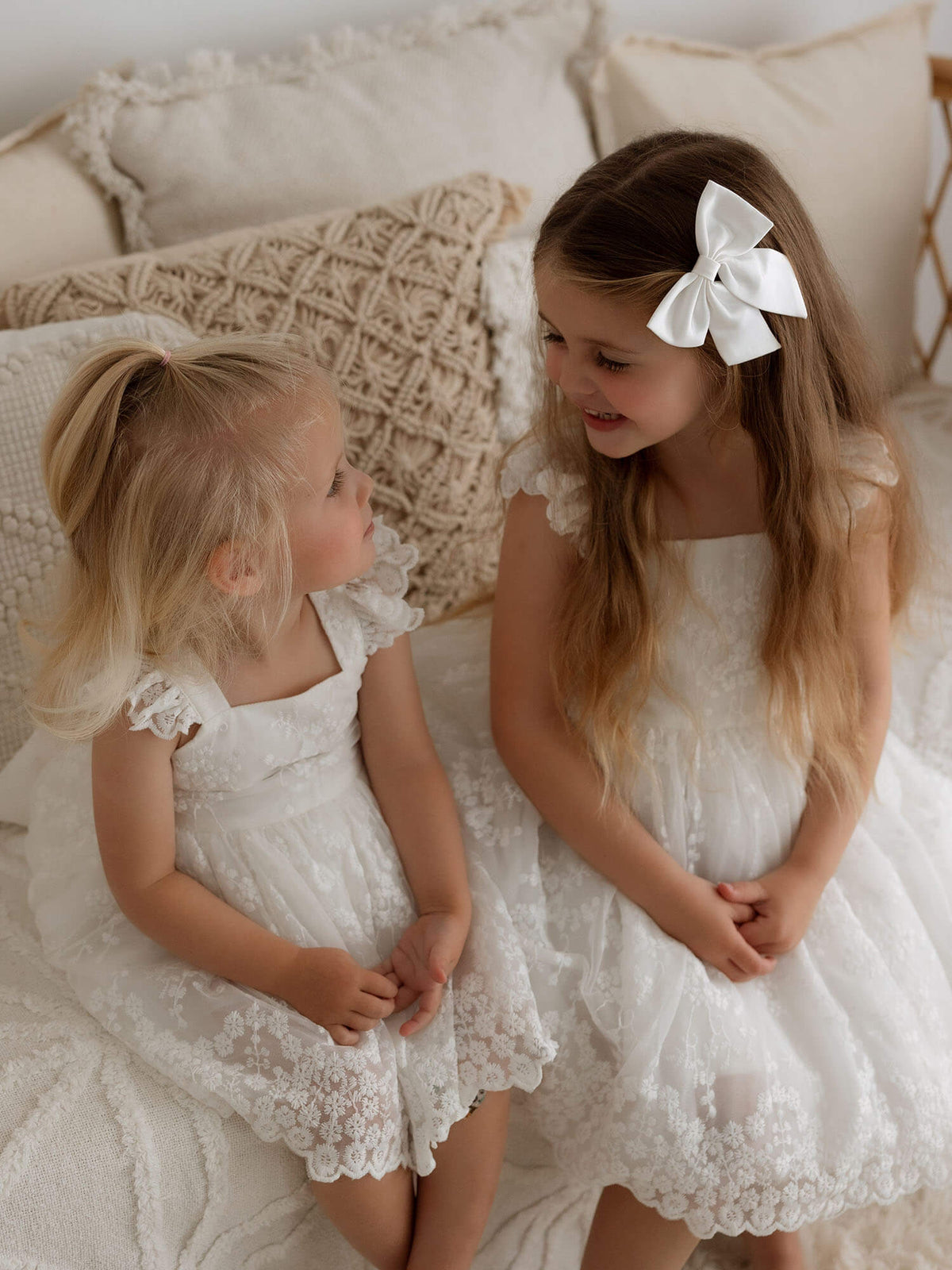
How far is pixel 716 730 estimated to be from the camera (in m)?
1.08

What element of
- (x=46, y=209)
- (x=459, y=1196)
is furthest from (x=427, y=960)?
(x=46, y=209)

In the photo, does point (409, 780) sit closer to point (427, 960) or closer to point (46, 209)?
point (427, 960)

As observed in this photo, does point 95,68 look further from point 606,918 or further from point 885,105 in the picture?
point 606,918

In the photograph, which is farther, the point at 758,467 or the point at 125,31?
the point at 125,31

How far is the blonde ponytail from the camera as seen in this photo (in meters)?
0.89

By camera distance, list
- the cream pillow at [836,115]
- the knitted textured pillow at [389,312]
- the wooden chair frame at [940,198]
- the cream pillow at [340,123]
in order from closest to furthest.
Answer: the knitted textured pillow at [389,312] < the cream pillow at [340,123] < the cream pillow at [836,115] < the wooden chair frame at [940,198]

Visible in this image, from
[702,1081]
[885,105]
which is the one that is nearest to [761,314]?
[702,1081]

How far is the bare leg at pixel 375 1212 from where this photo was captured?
2.96 ft

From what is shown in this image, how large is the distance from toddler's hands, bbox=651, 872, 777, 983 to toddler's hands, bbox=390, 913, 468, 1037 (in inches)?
7.3

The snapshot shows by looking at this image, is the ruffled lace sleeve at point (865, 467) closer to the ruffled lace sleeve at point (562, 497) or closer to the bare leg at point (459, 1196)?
the ruffled lace sleeve at point (562, 497)

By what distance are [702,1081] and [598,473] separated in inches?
20.9

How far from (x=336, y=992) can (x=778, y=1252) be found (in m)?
0.49

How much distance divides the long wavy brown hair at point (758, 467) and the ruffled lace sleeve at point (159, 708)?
1.12 feet

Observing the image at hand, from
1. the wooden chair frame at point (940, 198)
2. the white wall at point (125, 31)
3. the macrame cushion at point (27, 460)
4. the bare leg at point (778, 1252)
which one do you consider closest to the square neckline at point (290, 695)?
the macrame cushion at point (27, 460)
